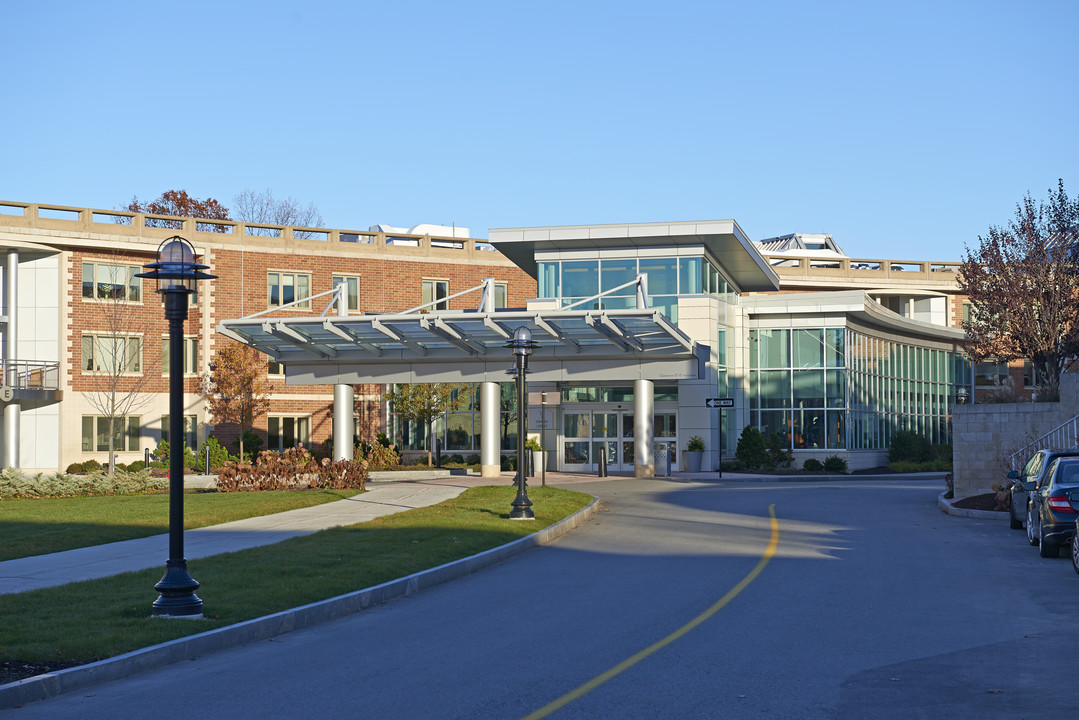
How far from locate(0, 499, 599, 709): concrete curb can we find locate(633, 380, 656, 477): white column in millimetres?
24267

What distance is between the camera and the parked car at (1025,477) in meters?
Result: 18.5

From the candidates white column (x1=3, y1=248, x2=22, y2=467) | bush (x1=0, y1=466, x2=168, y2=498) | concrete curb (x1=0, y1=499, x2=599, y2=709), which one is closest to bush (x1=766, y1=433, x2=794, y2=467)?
bush (x1=0, y1=466, x2=168, y2=498)

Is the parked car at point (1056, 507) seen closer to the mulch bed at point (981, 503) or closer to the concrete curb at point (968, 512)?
the concrete curb at point (968, 512)

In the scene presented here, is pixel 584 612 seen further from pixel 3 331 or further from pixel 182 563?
pixel 3 331

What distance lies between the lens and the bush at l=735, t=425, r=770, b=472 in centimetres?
4611

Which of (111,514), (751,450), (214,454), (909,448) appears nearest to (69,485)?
(111,514)

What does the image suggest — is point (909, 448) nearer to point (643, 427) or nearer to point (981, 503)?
point (643, 427)

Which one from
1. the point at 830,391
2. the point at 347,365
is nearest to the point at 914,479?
the point at 830,391

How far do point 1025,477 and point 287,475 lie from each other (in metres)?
20.2

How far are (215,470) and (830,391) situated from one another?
2527 cm

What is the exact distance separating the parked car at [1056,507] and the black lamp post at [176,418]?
11.4m

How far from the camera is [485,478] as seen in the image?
39.5m

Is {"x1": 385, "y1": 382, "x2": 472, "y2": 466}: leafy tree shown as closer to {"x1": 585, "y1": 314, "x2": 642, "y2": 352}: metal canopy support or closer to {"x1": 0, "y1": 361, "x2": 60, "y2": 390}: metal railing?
{"x1": 585, "y1": 314, "x2": 642, "y2": 352}: metal canopy support

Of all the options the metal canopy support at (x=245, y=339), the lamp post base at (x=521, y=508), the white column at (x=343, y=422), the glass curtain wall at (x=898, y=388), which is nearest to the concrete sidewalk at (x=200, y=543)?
the lamp post base at (x=521, y=508)
